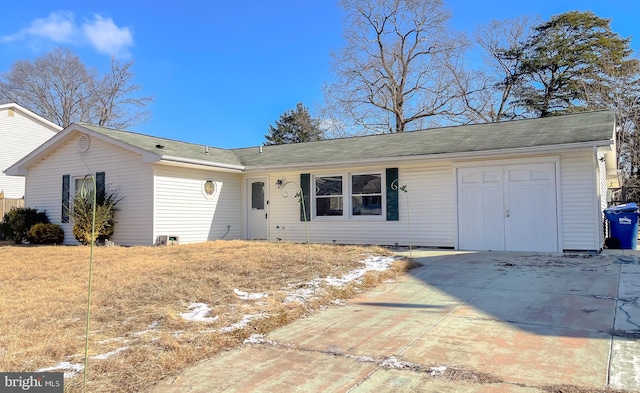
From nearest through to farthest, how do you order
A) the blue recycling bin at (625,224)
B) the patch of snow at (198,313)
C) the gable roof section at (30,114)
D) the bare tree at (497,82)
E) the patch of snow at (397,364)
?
the patch of snow at (397,364) → the patch of snow at (198,313) → the blue recycling bin at (625,224) → the gable roof section at (30,114) → the bare tree at (497,82)

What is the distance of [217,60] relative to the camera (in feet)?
70.6

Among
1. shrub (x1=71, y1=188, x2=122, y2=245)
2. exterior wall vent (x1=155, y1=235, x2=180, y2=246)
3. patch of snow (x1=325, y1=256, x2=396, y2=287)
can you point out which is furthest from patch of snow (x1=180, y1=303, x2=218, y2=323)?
shrub (x1=71, y1=188, x2=122, y2=245)

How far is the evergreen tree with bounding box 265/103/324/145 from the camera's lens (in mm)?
36000

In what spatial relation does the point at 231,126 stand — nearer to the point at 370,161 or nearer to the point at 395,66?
the point at 395,66

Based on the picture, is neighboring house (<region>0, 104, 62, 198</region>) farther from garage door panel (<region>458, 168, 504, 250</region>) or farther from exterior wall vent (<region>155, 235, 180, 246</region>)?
garage door panel (<region>458, 168, 504, 250</region>)

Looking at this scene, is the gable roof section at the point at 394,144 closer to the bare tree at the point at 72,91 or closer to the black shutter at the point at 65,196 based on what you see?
the black shutter at the point at 65,196

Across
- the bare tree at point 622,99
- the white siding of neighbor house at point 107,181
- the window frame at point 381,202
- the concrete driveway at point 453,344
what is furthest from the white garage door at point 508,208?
the bare tree at point 622,99

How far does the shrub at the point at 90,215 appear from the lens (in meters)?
11.8

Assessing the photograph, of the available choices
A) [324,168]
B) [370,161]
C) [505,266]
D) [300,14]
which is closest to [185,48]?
[300,14]

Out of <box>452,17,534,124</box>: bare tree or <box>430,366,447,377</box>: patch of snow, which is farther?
<box>452,17,534,124</box>: bare tree

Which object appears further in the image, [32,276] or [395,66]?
[395,66]

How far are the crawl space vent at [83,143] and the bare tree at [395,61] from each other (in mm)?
17893

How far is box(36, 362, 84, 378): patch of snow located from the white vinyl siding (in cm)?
979

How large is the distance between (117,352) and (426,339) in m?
2.69
